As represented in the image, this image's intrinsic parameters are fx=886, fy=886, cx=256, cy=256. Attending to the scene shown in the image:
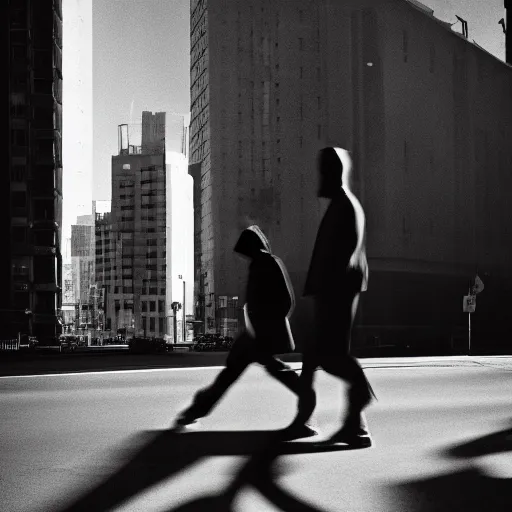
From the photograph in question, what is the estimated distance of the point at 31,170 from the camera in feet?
199

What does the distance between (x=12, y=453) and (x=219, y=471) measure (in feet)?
5.06

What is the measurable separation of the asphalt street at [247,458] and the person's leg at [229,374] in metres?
0.21

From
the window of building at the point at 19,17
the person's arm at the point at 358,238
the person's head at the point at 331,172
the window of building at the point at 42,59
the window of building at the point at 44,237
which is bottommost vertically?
the person's arm at the point at 358,238

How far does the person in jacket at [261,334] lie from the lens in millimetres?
6371

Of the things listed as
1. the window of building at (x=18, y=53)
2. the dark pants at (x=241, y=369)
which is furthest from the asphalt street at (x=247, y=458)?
the window of building at (x=18, y=53)

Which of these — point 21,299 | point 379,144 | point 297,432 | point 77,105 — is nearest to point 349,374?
point 297,432

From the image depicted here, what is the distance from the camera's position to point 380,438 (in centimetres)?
614

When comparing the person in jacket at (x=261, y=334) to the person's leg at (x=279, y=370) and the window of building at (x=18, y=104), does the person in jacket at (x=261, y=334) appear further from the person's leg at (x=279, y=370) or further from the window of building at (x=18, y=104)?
the window of building at (x=18, y=104)

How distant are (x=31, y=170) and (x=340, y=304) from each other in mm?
57768

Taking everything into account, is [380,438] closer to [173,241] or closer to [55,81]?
[55,81]

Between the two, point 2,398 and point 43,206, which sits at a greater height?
point 43,206

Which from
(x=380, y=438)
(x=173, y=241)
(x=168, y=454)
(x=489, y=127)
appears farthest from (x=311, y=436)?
(x=173, y=241)

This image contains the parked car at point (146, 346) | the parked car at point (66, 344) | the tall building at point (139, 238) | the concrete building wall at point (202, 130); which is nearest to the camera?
the parked car at point (146, 346)

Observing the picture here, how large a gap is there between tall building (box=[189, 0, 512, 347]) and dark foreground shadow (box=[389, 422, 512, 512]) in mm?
42227
